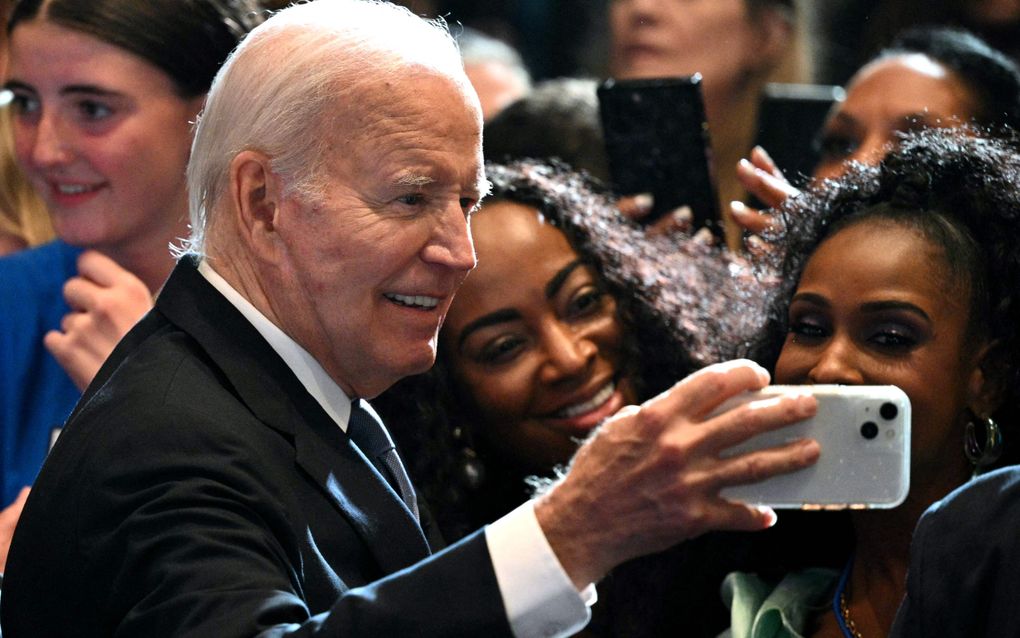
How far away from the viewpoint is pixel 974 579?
1.29 meters

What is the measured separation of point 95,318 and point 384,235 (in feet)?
3.31

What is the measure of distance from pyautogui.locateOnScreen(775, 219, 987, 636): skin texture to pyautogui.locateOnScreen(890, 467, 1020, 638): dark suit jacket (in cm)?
61

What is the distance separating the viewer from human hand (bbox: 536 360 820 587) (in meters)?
1.46

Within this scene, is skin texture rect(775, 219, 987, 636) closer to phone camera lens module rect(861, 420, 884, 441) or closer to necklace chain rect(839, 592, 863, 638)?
necklace chain rect(839, 592, 863, 638)

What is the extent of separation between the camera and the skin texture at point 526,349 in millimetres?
2543

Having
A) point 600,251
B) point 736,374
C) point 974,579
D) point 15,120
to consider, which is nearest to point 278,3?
point 15,120

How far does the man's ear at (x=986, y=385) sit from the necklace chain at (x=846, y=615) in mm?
324

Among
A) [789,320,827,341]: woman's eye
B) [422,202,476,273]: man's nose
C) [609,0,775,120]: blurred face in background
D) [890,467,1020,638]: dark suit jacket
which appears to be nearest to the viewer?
[890,467,1020,638]: dark suit jacket

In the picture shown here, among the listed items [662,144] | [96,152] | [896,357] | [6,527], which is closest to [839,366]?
[896,357]

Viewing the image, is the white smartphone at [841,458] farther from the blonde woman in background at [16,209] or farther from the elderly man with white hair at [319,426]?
the blonde woman in background at [16,209]

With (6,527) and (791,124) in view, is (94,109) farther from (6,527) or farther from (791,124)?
(791,124)

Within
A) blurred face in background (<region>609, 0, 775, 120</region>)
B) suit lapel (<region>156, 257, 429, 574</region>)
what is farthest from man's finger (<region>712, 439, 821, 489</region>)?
blurred face in background (<region>609, 0, 775, 120</region>)

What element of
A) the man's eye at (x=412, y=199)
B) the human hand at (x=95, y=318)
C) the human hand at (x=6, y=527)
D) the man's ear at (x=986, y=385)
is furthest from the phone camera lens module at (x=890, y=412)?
the human hand at (x=95, y=318)

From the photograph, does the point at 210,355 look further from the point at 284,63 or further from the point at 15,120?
the point at 15,120
